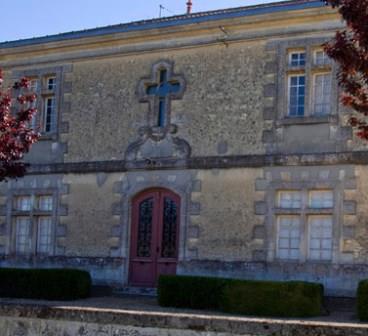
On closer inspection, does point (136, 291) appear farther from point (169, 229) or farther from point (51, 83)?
point (51, 83)

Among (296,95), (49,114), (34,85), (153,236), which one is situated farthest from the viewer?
(34,85)

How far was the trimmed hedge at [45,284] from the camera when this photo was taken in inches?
679

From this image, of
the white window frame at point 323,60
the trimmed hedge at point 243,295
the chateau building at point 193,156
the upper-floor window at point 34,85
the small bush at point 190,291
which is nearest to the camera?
the trimmed hedge at point 243,295

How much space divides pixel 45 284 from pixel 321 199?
5.89 meters

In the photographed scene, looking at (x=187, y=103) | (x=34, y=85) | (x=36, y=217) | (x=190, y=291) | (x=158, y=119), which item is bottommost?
(x=190, y=291)

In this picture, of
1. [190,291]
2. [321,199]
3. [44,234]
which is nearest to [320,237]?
[321,199]

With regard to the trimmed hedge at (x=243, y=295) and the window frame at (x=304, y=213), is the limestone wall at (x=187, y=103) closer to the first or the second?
the window frame at (x=304, y=213)

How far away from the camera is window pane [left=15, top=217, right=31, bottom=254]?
19.5 meters

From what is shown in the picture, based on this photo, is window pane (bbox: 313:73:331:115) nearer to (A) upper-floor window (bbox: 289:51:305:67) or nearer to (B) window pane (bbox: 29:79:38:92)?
(A) upper-floor window (bbox: 289:51:305:67)

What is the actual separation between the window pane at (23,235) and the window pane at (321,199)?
6.88 m

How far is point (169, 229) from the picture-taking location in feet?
58.1

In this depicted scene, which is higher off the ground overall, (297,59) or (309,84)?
(297,59)

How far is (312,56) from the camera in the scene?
16.5m

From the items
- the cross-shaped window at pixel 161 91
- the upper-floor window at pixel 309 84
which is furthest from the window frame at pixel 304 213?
the cross-shaped window at pixel 161 91
